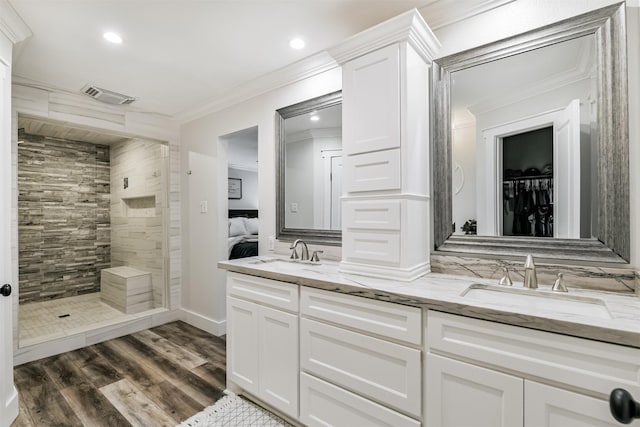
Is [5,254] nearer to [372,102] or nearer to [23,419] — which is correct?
[23,419]

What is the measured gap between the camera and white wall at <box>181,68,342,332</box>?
263 cm

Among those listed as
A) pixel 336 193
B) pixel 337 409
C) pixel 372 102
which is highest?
pixel 372 102

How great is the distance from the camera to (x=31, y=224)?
4.34 metres

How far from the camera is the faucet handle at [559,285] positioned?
1.42 meters

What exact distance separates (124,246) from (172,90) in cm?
295

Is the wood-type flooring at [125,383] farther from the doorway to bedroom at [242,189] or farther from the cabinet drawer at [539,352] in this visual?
the doorway to bedroom at [242,189]

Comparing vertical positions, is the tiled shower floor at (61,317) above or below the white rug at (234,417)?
above

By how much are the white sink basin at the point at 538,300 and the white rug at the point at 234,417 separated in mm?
1371

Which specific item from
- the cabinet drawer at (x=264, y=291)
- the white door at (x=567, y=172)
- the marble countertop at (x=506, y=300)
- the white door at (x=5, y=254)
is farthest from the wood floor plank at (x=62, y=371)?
the white door at (x=567, y=172)

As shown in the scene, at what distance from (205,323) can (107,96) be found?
251 cm

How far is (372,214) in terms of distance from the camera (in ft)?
5.80

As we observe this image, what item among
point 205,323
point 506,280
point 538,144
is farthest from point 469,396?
point 205,323

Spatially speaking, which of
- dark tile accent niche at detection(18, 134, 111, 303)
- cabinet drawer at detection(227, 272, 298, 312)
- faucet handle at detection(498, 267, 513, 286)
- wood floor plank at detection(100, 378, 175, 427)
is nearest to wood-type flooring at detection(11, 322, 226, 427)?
wood floor plank at detection(100, 378, 175, 427)

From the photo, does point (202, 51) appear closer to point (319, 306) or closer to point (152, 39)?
point (152, 39)
